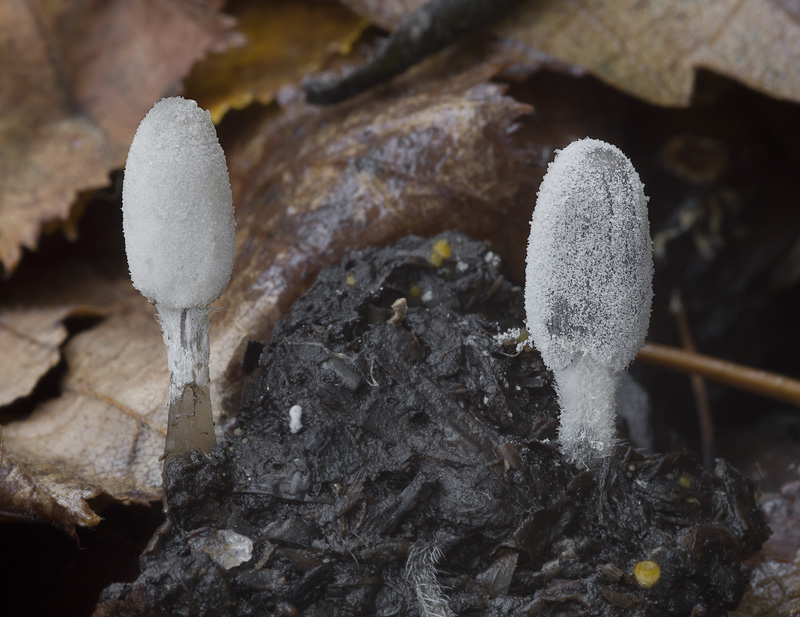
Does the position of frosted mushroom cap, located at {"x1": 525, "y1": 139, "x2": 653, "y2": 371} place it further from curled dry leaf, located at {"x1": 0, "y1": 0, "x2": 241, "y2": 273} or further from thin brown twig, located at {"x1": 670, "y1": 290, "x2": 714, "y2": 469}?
curled dry leaf, located at {"x1": 0, "y1": 0, "x2": 241, "y2": 273}

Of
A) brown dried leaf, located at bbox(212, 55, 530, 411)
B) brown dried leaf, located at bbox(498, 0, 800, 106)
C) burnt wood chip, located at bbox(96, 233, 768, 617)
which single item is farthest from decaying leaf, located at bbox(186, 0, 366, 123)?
burnt wood chip, located at bbox(96, 233, 768, 617)

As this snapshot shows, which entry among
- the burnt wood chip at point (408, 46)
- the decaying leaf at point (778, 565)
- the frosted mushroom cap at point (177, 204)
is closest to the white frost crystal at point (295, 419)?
the frosted mushroom cap at point (177, 204)

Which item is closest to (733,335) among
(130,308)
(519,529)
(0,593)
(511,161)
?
(511,161)

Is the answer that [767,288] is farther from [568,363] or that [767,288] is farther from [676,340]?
[568,363]

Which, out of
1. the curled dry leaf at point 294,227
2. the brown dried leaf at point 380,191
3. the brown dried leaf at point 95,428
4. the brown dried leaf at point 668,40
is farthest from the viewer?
the brown dried leaf at point 668,40

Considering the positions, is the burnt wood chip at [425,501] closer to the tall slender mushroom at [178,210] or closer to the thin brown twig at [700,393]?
the tall slender mushroom at [178,210]

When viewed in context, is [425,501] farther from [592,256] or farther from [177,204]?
[177,204]

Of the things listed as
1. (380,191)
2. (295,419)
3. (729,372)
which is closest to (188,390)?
(295,419)
